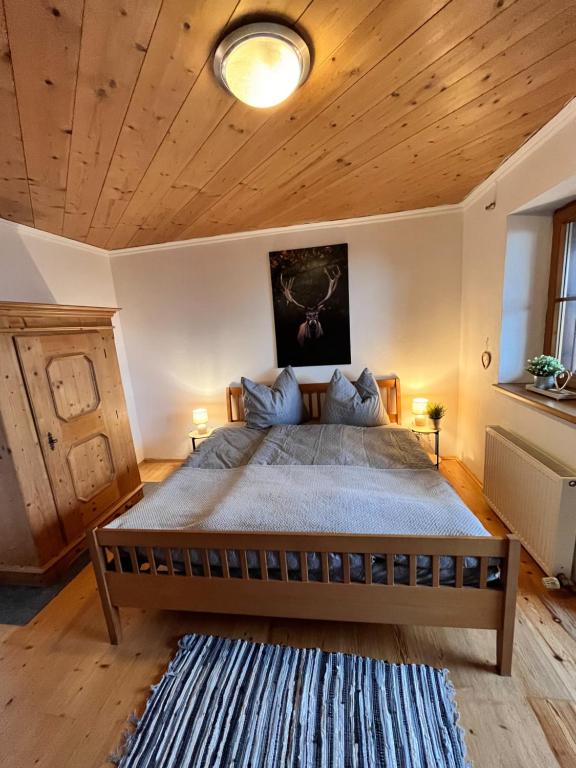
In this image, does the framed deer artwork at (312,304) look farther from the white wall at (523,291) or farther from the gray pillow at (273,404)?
the white wall at (523,291)

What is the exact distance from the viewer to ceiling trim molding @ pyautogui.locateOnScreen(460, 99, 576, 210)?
5.05ft

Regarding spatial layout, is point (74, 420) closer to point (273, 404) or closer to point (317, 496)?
point (273, 404)

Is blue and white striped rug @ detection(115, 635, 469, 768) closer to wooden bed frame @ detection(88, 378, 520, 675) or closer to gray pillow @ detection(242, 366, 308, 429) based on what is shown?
wooden bed frame @ detection(88, 378, 520, 675)

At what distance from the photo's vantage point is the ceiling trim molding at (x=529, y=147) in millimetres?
1538

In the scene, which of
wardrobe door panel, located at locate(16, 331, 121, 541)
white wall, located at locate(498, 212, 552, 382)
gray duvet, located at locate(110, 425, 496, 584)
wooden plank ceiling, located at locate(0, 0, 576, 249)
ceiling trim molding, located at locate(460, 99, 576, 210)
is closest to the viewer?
wooden plank ceiling, located at locate(0, 0, 576, 249)

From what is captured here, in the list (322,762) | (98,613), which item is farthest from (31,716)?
(322,762)

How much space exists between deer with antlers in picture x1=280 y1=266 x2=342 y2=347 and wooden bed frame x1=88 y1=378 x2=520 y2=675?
221 centimetres

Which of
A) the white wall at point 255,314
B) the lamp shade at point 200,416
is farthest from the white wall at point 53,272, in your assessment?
the lamp shade at point 200,416

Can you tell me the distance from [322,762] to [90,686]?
1033 mm

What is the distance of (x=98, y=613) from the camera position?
1.76 m

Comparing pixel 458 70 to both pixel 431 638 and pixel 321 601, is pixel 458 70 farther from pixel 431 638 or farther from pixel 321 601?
pixel 431 638

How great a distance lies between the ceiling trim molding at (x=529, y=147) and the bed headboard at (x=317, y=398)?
5.47 feet

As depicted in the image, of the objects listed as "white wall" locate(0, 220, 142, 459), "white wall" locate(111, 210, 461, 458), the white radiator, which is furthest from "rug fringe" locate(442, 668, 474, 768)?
"white wall" locate(0, 220, 142, 459)

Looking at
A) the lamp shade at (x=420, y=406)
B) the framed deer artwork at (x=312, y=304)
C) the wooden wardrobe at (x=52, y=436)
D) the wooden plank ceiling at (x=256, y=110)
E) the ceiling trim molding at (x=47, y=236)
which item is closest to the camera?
the wooden plank ceiling at (x=256, y=110)
